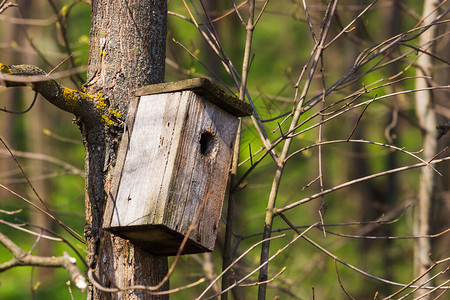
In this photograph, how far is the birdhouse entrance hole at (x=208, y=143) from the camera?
2592 mm

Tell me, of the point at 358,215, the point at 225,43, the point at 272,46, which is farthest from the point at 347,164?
the point at 272,46

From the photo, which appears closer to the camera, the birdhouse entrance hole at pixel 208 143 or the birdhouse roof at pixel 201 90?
the birdhouse roof at pixel 201 90

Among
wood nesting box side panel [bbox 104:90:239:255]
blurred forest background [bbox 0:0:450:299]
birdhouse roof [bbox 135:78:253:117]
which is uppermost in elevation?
blurred forest background [bbox 0:0:450:299]

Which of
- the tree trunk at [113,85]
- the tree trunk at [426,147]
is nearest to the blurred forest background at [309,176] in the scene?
the tree trunk at [426,147]

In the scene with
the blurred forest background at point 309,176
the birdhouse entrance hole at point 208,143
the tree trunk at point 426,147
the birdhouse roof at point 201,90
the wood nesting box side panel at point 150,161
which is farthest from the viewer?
the blurred forest background at point 309,176

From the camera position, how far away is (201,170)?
8.20 ft

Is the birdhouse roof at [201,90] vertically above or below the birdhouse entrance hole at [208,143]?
above

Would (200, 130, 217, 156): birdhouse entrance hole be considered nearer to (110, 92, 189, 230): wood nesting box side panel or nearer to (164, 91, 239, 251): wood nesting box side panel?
(164, 91, 239, 251): wood nesting box side panel

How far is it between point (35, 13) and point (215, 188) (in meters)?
12.2

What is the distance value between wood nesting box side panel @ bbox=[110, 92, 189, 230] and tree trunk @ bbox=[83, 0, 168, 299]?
111 millimetres

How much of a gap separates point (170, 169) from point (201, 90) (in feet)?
1.27

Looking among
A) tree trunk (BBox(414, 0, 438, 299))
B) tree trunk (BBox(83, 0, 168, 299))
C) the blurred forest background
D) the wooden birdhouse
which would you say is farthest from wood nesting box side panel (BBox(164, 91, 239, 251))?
the blurred forest background

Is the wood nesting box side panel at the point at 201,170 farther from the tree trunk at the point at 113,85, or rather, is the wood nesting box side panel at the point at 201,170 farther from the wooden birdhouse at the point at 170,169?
the tree trunk at the point at 113,85

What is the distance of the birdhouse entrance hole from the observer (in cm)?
259
